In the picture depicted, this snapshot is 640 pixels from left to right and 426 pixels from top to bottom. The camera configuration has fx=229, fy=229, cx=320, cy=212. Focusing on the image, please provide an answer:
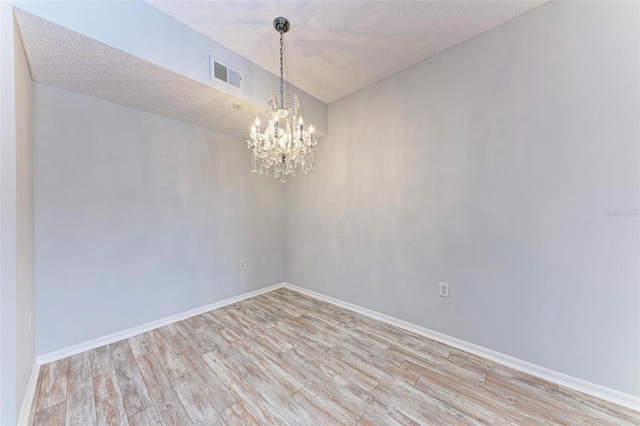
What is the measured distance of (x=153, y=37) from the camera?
1738 millimetres

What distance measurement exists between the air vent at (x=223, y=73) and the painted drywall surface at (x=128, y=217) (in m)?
0.96

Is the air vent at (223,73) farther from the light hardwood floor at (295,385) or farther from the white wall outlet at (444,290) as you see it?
the white wall outlet at (444,290)

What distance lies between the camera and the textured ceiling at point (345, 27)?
1752 millimetres

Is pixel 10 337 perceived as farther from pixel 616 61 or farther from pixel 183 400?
pixel 616 61

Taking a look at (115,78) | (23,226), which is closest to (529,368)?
(23,226)

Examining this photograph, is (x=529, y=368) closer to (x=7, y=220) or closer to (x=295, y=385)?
(x=295, y=385)

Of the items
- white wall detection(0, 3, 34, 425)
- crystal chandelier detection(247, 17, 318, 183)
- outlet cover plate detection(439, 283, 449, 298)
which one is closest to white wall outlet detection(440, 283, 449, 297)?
outlet cover plate detection(439, 283, 449, 298)

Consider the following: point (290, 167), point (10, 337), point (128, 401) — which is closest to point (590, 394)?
point (290, 167)

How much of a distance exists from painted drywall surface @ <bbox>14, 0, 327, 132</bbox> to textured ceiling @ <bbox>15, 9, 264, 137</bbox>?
0.15 ft

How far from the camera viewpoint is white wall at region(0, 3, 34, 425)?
1188 millimetres

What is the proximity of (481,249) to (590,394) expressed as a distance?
1.12m

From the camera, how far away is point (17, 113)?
1358 millimetres

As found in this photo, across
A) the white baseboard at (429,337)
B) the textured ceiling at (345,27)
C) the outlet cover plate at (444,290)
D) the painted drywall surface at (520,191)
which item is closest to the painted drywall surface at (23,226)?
the white baseboard at (429,337)

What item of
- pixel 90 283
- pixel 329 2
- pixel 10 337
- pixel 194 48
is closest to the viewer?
pixel 10 337
